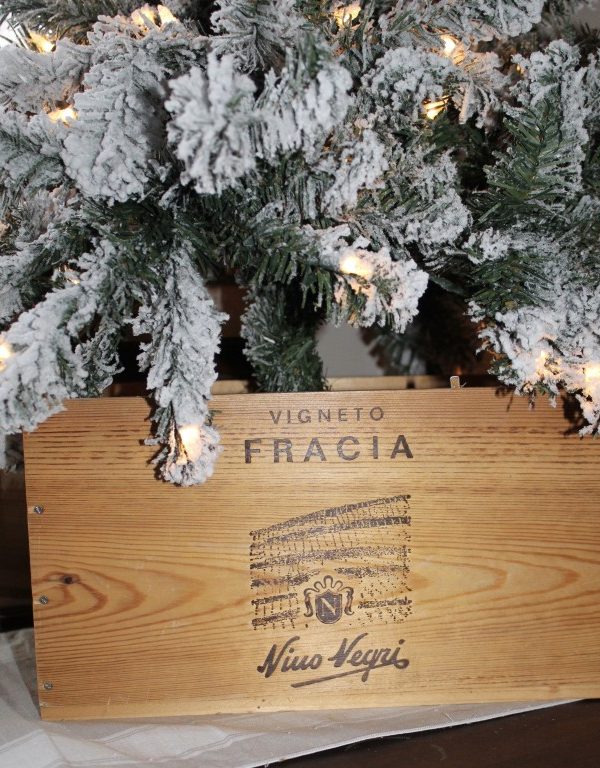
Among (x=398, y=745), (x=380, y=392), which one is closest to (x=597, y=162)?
(x=380, y=392)

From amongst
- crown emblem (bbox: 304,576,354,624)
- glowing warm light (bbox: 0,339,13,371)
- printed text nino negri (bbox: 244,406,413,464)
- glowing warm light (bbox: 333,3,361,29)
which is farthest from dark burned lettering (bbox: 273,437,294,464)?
glowing warm light (bbox: 333,3,361,29)

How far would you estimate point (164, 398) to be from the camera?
0.49 metres

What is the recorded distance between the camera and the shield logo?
0.58 meters

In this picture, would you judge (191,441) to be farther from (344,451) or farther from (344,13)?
(344,13)

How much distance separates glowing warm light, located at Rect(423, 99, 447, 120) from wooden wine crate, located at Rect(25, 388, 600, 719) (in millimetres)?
227

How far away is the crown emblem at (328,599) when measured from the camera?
0.58 m

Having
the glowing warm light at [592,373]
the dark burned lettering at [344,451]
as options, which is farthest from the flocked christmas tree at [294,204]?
the dark burned lettering at [344,451]

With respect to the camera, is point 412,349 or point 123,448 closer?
point 123,448

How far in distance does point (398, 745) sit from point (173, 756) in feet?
0.59

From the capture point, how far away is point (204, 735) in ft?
1.87

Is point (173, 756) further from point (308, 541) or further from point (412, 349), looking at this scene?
point (412, 349)

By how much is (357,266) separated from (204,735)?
15.8 inches

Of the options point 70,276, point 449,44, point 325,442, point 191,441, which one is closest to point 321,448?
point 325,442

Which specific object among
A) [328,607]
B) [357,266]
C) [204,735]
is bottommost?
[204,735]
